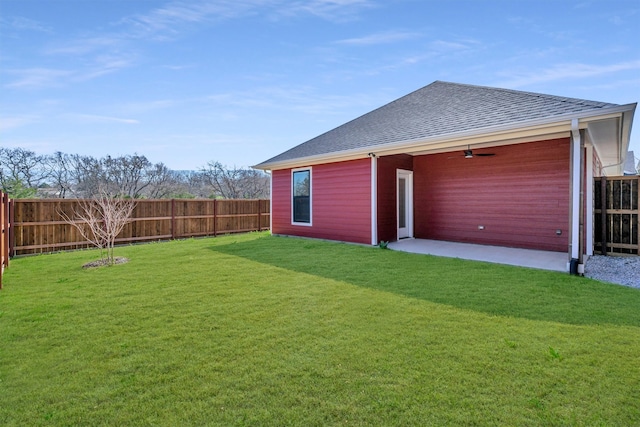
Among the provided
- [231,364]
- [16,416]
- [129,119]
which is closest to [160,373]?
[231,364]

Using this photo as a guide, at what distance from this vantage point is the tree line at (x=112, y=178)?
46.8ft

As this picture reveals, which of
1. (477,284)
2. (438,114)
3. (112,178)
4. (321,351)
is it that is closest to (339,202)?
(438,114)

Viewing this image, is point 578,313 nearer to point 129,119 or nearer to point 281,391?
point 281,391

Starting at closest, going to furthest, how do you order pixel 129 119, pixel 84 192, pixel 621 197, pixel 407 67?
pixel 621 197 → pixel 407 67 → pixel 129 119 → pixel 84 192

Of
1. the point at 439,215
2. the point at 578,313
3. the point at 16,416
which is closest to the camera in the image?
the point at 16,416

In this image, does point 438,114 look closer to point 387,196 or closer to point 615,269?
point 387,196

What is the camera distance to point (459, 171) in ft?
27.4

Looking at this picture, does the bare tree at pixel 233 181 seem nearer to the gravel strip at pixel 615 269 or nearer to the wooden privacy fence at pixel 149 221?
the wooden privacy fence at pixel 149 221

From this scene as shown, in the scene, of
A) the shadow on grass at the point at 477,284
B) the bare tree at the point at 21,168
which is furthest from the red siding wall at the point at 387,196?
the bare tree at the point at 21,168

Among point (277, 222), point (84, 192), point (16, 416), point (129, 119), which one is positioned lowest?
point (16, 416)

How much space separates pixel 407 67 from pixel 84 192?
16463 millimetres

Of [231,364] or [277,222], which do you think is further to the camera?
[277,222]

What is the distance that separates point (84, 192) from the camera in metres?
16.6

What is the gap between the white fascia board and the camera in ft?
15.7
